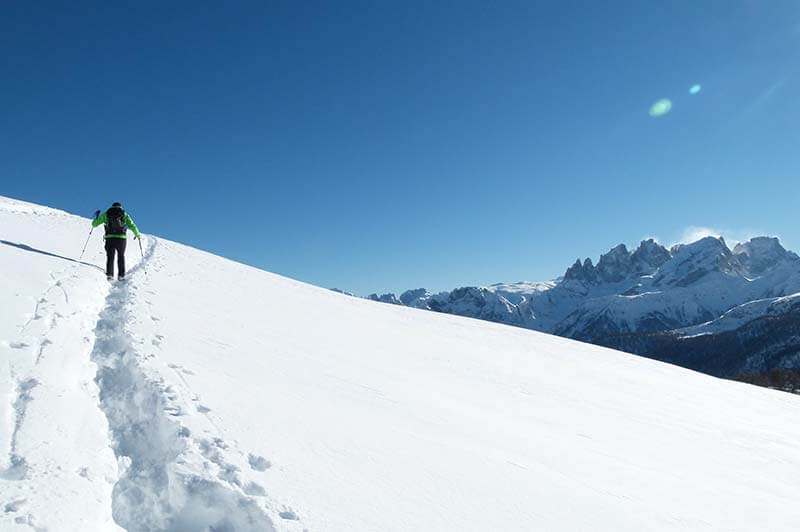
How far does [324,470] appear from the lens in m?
5.54

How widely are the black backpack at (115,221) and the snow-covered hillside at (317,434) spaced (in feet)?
7.92

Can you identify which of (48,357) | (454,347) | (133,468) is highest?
(454,347)

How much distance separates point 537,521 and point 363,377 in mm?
5551

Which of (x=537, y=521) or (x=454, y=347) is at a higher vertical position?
(x=454, y=347)

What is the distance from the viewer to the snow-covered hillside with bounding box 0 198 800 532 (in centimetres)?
475

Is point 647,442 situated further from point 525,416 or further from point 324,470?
point 324,470

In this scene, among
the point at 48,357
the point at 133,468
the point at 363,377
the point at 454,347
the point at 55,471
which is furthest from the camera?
the point at 454,347

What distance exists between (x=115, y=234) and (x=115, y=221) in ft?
2.31

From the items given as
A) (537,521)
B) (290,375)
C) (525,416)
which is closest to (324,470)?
(537,521)

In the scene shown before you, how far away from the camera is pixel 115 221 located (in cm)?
1775

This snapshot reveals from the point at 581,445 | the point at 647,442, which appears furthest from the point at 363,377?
the point at 647,442

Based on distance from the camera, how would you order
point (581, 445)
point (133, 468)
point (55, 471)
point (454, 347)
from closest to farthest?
point (55, 471) → point (133, 468) → point (581, 445) → point (454, 347)

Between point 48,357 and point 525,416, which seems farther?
point 525,416

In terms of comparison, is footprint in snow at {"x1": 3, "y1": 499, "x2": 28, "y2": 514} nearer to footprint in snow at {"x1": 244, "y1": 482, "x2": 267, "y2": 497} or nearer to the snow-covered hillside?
the snow-covered hillside
